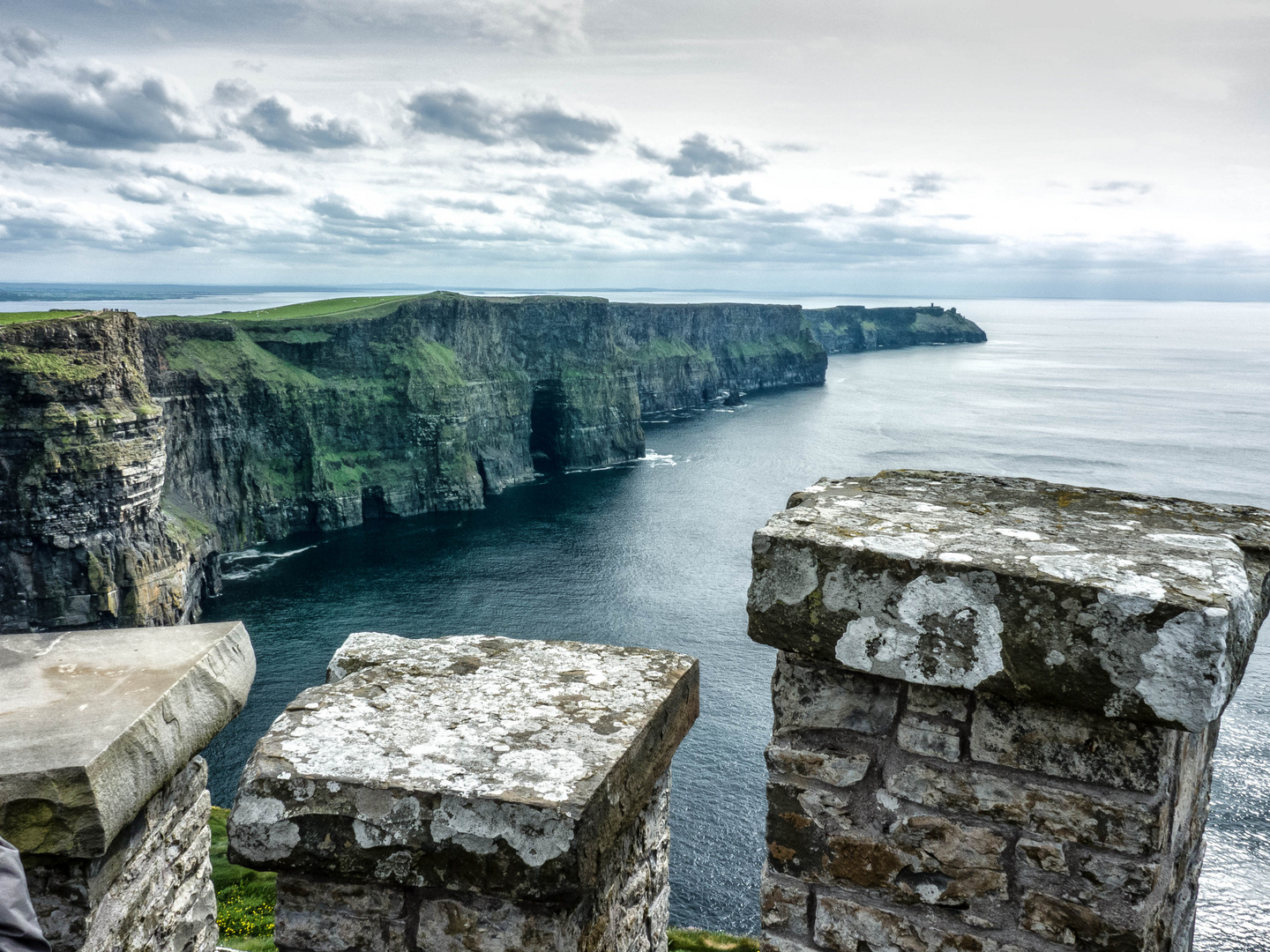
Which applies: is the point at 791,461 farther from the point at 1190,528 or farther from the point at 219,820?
the point at 1190,528

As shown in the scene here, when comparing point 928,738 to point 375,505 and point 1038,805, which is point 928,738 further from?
point 375,505

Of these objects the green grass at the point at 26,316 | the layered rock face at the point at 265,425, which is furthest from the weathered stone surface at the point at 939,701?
the green grass at the point at 26,316

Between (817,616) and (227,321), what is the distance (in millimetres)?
87084

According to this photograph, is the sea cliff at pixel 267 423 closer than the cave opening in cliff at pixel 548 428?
Yes

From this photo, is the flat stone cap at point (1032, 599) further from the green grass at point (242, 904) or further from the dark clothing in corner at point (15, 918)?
the green grass at point (242, 904)

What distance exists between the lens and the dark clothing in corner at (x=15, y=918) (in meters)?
1.96

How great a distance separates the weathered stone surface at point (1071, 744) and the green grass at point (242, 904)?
1405 cm

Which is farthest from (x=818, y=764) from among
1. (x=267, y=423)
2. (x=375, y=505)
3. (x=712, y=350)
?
(x=712, y=350)

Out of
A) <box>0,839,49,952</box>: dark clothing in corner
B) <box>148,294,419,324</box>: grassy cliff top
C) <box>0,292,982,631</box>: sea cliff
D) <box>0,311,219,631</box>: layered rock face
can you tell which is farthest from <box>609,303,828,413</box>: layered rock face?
<box>0,839,49,952</box>: dark clothing in corner

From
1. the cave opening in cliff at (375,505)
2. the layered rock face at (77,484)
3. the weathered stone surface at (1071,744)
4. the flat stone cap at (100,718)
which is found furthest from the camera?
the cave opening in cliff at (375,505)

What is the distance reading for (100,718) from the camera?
3551mm

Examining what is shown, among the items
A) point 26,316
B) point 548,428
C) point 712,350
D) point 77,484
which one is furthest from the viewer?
point 712,350

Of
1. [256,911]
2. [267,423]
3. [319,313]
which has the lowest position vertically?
[256,911]

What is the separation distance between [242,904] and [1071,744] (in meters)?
23.2
